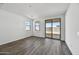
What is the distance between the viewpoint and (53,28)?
759 centimetres

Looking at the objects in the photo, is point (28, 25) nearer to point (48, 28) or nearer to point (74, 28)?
point (48, 28)

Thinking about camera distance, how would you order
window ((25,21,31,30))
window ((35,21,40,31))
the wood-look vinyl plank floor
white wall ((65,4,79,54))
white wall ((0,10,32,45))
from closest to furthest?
1. white wall ((65,4,79,54))
2. the wood-look vinyl plank floor
3. white wall ((0,10,32,45))
4. window ((25,21,31,30))
5. window ((35,21,40,31))

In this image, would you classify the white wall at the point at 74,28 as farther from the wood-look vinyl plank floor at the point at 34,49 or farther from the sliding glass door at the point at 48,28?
the sliding glass door at the point at 48,28

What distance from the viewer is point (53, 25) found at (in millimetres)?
7527

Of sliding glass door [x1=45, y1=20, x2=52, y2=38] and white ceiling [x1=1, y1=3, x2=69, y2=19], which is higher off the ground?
white ceiling [x1=1, y1=3, x2=69, y2=19]

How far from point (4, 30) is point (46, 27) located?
4.45 metres

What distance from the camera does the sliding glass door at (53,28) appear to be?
23.0 feet

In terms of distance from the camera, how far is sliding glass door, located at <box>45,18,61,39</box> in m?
7.01

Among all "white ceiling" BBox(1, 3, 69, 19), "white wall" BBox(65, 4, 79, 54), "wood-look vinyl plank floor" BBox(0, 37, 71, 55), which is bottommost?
"wood-look vinyl plank floor" BBox(0, 37, 71, 55)

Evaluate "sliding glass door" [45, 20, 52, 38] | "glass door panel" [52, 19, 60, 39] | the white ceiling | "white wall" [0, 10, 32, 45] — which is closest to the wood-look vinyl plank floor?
"white wall" [0, 10, 32, 45]

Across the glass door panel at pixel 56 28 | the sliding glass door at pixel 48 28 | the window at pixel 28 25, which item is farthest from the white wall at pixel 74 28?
the window at pixel 28 25

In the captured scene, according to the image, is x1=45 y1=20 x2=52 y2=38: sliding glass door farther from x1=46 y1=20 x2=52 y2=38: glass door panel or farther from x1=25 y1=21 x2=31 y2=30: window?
x1=25 y1=21 x2=31 y2=30: window

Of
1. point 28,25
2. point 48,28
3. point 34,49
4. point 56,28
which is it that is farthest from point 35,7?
point 28,25

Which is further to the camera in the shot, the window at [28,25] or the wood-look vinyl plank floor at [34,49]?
the window at [28,25]
